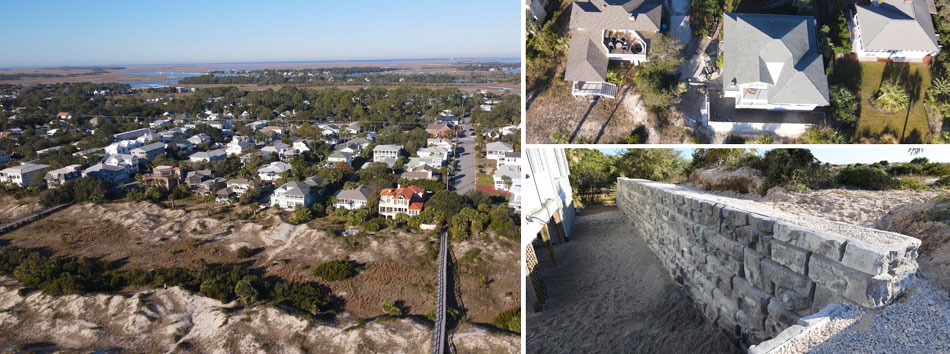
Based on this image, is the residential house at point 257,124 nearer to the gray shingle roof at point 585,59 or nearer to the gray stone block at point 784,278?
the gray shingle roof at point 585,59

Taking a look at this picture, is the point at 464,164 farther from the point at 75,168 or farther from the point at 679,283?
the point at 679,283

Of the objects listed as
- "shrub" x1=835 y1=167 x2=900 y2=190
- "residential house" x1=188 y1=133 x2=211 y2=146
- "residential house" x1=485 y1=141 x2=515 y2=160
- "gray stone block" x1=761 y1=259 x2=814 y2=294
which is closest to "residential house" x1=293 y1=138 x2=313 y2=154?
"residential house" x1=188 y1=133 x2=211 y2=146

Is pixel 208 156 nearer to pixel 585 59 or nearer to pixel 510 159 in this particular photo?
pixel 510 159

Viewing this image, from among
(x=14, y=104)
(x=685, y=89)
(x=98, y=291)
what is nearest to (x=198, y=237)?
(x=98, y=291)

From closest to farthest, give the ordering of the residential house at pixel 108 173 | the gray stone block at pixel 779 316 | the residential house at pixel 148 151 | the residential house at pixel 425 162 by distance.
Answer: the gray stone block at pixel 779 316
the residential house at pixel 108 173
the residential house at pixel 425 162
the residential house at pixel 148 151

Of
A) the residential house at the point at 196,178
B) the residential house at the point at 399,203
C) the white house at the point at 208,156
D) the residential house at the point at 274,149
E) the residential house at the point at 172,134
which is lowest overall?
the residential house at the point at 399,203

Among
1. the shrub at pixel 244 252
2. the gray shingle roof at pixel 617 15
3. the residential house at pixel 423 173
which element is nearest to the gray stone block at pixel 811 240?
the gray shingle roof at pixel 617 15
